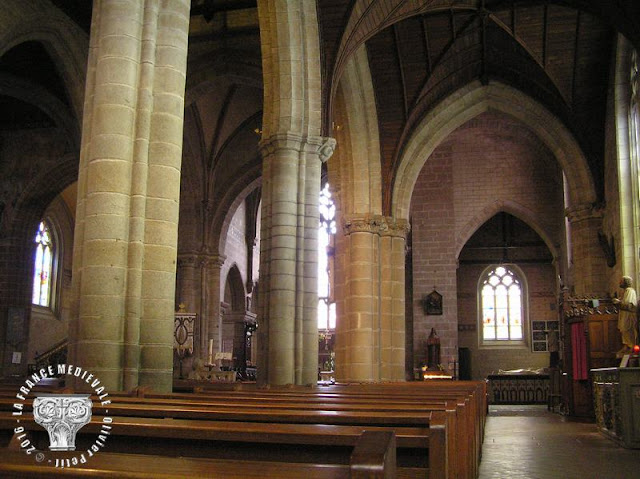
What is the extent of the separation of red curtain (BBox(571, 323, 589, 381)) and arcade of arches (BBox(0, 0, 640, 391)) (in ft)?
7.49

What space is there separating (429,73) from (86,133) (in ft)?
45.4

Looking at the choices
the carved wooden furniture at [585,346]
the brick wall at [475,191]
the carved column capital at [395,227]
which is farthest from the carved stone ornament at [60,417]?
the brick wall at [475,191]

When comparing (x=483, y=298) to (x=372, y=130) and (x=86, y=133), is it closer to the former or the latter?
(x=372, y=130)

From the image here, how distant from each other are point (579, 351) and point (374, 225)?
622 cm

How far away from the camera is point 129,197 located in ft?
24.3

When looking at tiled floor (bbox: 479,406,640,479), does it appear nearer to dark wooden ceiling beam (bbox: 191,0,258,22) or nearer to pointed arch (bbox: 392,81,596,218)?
pointed arch (bbox: 392,81,596,218)

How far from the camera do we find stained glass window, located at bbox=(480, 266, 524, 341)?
31125 mm

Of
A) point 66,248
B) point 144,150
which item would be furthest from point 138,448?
point 66,248

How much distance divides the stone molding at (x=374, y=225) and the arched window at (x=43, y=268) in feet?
40.2

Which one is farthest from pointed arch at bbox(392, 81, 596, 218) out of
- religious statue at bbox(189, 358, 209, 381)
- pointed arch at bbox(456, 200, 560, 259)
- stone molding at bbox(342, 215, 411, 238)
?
religious statue at bbox(189, 358, 209, 381)

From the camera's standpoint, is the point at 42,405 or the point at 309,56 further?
the point at 309,56

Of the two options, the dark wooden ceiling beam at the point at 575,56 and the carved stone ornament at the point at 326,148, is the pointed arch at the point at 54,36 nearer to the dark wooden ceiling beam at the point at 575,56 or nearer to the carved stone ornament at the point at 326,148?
the carved stone ornament at the point at 326,148

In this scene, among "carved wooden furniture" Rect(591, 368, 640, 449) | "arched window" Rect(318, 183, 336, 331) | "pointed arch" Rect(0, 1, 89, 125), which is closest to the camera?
"carved wooden furniture" Rect(591, 368, 640, 449)

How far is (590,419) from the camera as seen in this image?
15.8 m
